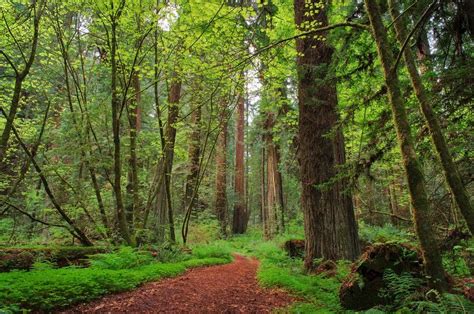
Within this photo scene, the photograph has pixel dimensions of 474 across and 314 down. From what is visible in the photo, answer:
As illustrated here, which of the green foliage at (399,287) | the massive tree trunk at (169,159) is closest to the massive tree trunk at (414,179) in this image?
the green foliage at (399,287)

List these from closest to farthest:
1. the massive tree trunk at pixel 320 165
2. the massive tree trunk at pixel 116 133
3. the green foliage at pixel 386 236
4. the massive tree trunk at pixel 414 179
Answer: the massive tree trunk at pixel 414 179 → the green foliage at pixel 386 236 → the massive tree trunk at pixel 320 165 → the massive tree trunk at pixel 116 133

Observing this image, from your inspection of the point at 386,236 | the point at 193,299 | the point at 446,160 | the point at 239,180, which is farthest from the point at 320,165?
the point at 239,180

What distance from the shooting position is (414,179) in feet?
10.3

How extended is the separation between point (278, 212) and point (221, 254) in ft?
20.7

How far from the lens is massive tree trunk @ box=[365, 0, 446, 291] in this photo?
10.0ft

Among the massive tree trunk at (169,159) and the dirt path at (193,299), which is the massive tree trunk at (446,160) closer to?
the dirt path at (193,299)

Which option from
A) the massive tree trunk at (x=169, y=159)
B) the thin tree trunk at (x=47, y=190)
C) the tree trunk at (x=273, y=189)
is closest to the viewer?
the thin tree trunk at (x=47, y=190)

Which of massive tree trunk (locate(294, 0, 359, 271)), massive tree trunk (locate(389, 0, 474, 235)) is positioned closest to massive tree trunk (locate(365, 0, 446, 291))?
massive tree trunk (locate(389, 0, 474, 235))

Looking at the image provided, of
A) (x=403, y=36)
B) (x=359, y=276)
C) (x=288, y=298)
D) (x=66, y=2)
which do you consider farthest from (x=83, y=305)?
(x=66, y=2)

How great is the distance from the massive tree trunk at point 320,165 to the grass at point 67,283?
10.7 ft

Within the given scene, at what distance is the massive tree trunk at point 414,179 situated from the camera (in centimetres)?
306

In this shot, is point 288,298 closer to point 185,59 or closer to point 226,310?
point 226,310

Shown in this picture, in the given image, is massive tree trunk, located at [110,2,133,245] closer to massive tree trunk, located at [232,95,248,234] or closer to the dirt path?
the dirt path

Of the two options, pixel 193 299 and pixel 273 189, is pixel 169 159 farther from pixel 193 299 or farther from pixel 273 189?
pixel 273 189
